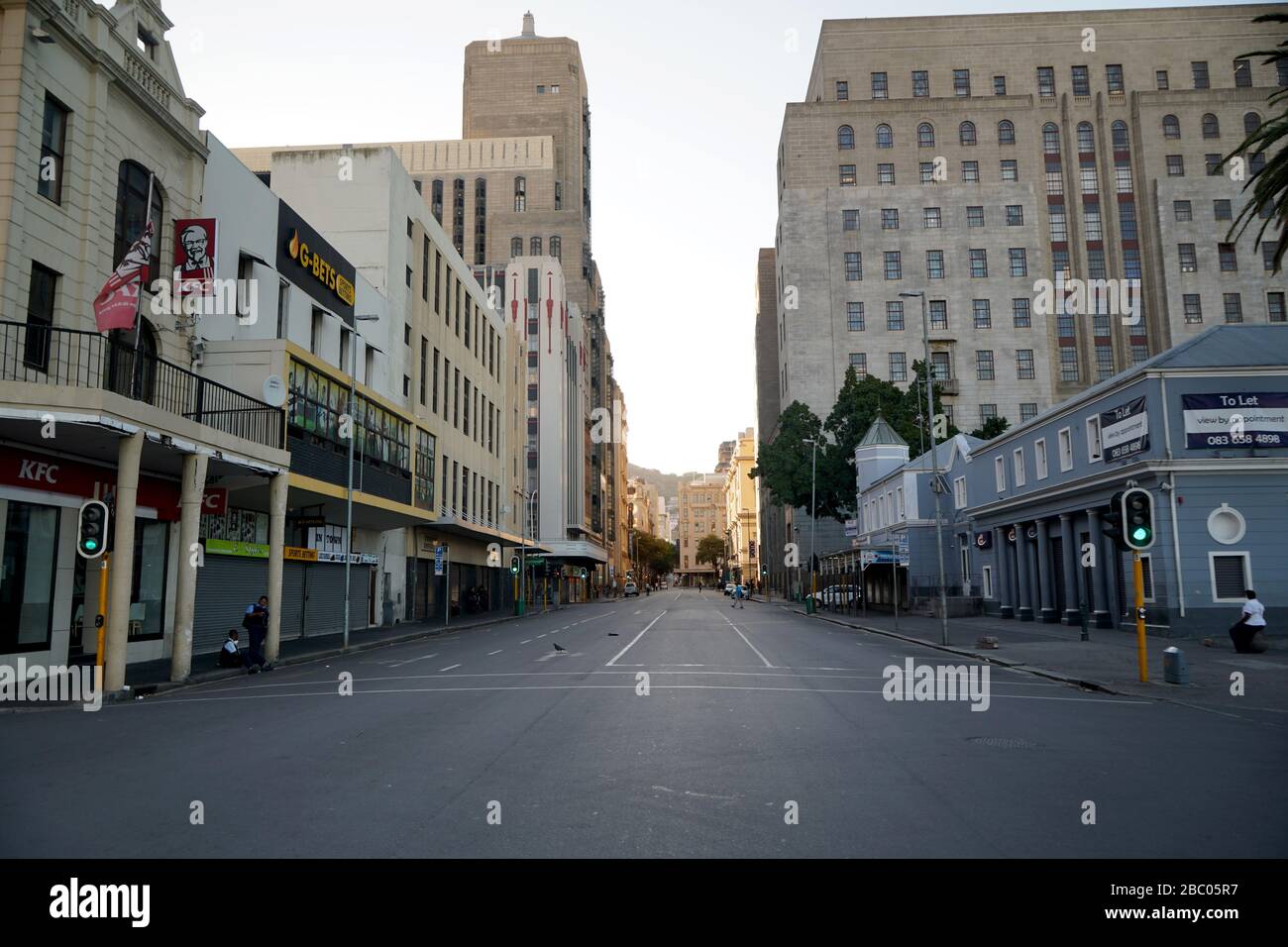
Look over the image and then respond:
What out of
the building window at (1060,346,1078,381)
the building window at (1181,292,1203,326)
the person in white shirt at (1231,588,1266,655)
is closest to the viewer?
the person in white shirt at (1231,588,1266,655)

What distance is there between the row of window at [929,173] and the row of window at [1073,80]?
7007mm

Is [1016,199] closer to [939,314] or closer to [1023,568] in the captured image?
[939,314]

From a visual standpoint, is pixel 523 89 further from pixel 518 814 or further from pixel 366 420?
pixel 518 814

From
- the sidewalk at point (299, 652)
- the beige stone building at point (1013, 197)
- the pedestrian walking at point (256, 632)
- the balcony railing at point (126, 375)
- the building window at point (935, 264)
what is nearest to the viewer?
the balcony railing at point (126, 375)

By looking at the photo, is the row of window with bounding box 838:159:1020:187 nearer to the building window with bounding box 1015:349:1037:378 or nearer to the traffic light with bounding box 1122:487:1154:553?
the building window with bounding box 1015:349:1037:378

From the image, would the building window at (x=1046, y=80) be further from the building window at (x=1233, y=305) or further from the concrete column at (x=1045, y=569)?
the concrete column at (x=1045, y=569)

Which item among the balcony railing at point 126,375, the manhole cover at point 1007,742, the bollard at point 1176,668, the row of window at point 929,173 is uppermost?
the row of window at point 929,173

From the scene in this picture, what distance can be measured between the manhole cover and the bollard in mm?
7109

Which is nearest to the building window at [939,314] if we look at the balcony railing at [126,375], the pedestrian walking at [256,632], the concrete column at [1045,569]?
the concrete column at [1045,569]

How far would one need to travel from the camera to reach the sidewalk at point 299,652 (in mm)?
17609

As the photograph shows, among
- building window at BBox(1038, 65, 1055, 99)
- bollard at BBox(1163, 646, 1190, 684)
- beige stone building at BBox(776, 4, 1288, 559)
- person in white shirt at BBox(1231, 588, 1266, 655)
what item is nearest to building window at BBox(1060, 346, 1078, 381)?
beige stone building at BBox(776, 4, 1288, 559)

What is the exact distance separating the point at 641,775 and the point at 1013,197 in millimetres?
79318

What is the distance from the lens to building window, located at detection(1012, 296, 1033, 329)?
7475 cm

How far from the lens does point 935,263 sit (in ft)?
250
